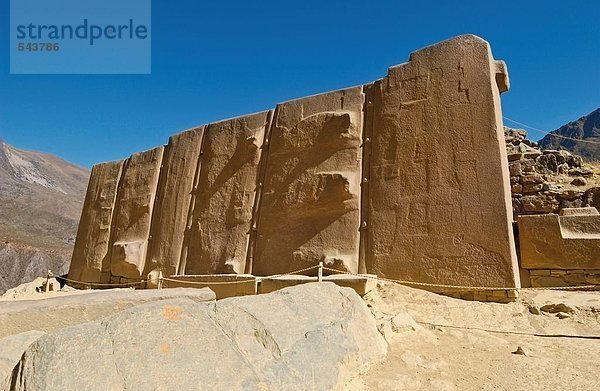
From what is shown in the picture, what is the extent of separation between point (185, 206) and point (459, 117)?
6687 mm

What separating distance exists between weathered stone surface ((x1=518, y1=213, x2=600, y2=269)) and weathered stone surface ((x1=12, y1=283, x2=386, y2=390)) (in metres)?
4.27

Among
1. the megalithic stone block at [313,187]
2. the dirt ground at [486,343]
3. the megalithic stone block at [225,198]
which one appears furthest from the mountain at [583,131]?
the dirt ground at [486,343]

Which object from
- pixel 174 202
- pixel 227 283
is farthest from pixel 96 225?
pixel 227 283

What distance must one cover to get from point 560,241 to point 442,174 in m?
1.91

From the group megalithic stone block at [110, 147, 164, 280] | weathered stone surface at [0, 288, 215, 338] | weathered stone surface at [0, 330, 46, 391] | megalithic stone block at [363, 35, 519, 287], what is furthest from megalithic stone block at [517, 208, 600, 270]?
megalithic stone block at [110, 147, 164, 280]

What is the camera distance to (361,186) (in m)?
7.13

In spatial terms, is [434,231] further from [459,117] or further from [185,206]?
[185,206]

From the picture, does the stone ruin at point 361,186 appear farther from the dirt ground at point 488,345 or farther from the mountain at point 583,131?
the mountain at point 583,131

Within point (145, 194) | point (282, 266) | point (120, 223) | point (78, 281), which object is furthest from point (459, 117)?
point (78, 281)

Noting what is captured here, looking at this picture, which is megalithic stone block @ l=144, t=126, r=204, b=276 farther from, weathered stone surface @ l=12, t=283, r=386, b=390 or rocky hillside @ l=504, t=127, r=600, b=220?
rocky hillside @ l=504, t=127, r=600, b=220

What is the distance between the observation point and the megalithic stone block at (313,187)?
279 inches

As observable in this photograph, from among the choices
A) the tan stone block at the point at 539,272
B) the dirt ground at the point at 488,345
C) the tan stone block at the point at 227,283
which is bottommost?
the dirt ground at the point at 488,345

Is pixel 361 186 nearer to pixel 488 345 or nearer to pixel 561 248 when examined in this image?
pixel 561 248

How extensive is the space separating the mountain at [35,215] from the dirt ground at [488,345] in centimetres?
2539
